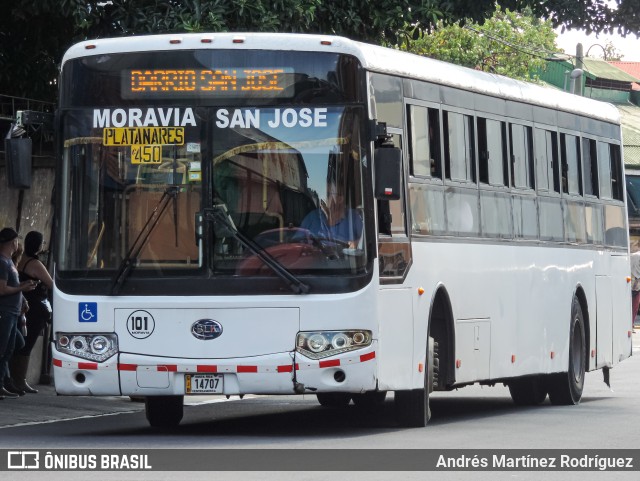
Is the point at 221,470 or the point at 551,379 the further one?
the point at 551,379

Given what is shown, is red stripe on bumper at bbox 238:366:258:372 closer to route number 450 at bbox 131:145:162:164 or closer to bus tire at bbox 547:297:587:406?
route number 450 at bbox 131:145:162:164

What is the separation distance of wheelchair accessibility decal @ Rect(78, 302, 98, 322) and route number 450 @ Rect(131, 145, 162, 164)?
1134 millimetres

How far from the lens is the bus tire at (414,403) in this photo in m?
14.6

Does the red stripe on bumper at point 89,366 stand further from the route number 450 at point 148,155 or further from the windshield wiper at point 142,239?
the route number 450 at point 148,155

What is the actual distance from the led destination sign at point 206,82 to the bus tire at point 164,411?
2.91 m

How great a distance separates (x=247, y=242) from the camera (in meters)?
13.1

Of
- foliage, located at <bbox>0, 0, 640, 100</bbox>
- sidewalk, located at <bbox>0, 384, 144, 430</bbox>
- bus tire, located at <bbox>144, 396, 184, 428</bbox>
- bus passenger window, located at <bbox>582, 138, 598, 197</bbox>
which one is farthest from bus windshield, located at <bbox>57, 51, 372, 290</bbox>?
bus passenger window, located at <bbox>582, 138, 598, 197</bbox>

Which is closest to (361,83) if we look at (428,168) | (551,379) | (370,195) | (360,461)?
(370,195)

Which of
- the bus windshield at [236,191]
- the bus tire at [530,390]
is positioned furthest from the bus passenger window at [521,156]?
the bus windshield at [236,191]

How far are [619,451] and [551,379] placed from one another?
600 centimetres

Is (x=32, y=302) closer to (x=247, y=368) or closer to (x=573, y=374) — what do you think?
(x=573, y=374)

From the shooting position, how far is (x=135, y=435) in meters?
14.1

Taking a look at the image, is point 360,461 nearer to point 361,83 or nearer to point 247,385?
point 247,385

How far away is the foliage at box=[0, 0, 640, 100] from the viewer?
18.5 metres
